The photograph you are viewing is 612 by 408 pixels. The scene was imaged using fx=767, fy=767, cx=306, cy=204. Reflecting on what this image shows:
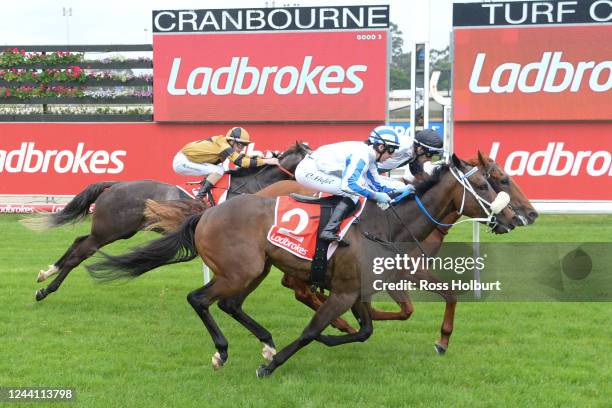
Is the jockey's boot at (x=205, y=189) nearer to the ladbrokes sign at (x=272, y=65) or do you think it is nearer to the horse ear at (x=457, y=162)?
the horse ear at (x=457, y=162)

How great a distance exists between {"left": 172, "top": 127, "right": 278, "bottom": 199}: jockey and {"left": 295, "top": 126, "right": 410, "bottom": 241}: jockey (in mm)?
1452

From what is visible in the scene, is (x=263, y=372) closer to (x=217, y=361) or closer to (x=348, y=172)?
(x=217, y=361)

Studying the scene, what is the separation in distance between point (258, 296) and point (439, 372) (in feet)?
9.09

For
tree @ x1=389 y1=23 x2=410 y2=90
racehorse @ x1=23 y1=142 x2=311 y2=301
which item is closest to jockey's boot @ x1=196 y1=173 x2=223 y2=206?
racehorse @ x1=23 y1=142 x2=311 y2=301

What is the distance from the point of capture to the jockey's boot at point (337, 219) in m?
4.66

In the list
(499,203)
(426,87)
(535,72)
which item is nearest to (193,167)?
(499,203)

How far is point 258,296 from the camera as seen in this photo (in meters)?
7.31

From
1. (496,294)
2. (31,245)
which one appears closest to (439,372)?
(496,294)

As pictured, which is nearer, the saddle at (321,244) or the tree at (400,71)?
the saddle at (321,244)

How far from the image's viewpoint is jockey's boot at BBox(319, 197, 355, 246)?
4664mm

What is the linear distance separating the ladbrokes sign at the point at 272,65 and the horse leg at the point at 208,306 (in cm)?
737

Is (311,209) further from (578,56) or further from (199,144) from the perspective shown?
(578,56)

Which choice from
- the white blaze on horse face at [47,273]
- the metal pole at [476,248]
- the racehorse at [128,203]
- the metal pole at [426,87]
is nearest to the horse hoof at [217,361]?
the racehorse at [128,203]

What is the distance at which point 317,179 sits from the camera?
204 inches
